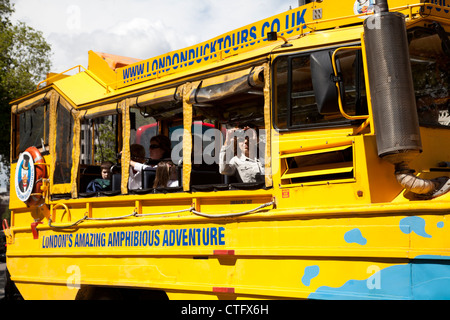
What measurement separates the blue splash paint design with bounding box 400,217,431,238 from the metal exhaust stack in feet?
0.86

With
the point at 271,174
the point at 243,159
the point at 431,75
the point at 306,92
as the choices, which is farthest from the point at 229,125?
the point at 431,75

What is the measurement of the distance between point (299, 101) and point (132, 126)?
248 centimetres

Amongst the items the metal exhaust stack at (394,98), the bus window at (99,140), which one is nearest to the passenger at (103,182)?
the bus window at (99,140)

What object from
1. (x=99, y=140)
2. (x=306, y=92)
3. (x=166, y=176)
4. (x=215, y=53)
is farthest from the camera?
(x=99, y=140)

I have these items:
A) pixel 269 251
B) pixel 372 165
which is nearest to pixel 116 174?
pixel 269 251

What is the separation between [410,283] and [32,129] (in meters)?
5.62

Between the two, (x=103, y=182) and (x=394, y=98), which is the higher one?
(x=394, y=98)

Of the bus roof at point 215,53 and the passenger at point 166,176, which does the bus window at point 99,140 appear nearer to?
the bus roof at point 215,53

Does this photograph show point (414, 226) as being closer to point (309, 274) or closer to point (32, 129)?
point (309, 274)

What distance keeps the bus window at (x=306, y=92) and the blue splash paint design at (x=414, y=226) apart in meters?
0.95

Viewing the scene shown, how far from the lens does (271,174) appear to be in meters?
4.77

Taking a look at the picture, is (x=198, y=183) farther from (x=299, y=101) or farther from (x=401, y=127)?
(x=401, y=127)

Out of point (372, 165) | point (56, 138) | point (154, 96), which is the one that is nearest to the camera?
point (372, 165)
